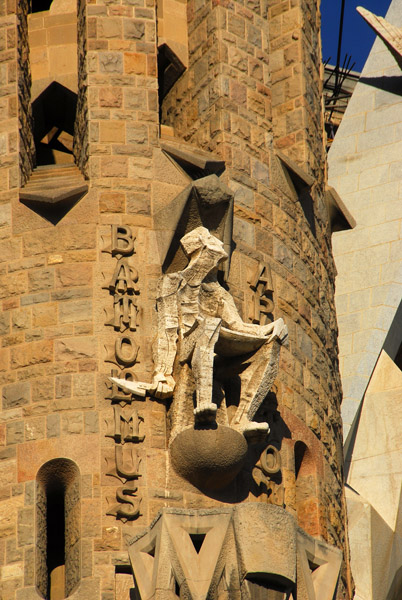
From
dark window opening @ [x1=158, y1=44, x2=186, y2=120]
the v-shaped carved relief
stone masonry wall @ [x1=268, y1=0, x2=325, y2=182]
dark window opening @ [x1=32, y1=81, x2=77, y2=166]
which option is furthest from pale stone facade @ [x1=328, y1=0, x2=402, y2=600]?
the v-shaped carved relief

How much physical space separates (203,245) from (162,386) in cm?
143

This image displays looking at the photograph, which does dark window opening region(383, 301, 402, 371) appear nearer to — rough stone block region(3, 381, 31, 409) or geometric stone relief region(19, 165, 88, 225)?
geometric stone relief region(19, 165, 88, 225)

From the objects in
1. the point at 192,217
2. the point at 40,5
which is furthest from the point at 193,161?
the point at 40,5

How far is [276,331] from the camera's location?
2009 centimetres

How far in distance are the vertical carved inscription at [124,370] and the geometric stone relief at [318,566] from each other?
1.53m

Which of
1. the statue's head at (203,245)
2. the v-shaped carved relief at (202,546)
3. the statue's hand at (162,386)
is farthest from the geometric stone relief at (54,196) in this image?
the v-shaped carved relief at (202,546)

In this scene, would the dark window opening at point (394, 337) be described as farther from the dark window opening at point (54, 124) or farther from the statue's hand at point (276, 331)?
the statue's hand at point (276, 331)

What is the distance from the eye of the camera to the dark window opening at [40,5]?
80.1 feet

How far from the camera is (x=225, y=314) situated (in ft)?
66.2

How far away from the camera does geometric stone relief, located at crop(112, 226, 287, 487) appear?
19453 mm

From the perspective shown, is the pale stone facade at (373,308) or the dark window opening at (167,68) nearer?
the dark window opening at (167,68)

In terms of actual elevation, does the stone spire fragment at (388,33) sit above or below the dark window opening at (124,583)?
above

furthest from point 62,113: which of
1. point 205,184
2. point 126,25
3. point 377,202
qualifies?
point 377,202

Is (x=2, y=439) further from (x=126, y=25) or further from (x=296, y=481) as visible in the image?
(x=126, y=25)
